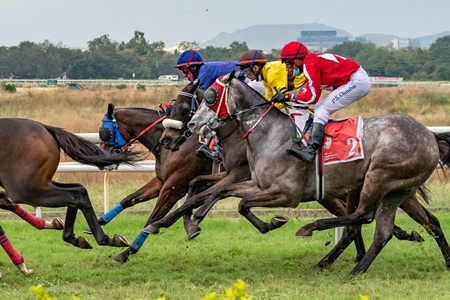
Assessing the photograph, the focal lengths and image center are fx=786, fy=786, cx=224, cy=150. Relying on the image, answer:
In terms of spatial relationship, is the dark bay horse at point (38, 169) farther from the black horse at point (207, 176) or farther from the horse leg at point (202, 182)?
the horse leg at point (202, 182)

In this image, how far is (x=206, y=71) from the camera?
7305 mm

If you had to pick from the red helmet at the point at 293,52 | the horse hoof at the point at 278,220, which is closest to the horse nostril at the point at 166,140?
the horse hoof at the point at 278,220

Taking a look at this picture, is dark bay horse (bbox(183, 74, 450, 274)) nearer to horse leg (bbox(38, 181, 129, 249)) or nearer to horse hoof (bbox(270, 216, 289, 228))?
horse hoof (bbox(270, 216, 289, 228))

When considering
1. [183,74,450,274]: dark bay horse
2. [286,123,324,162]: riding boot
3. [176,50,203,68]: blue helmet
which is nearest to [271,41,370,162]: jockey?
[286,123,324,162]: riding boot

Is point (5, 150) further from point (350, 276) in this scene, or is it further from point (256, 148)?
point (350, 276)

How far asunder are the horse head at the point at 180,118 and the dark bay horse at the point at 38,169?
0.87 m

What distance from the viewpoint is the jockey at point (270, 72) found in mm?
6891

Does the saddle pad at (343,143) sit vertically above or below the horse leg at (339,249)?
above

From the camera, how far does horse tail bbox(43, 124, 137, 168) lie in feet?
21.1

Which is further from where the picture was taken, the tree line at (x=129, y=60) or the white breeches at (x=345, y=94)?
the tree line at (x=129, y=60)

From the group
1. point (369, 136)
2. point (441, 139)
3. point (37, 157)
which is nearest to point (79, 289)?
point (37, 157)

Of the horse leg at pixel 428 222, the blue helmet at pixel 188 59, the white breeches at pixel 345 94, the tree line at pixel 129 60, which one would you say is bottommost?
the tree line at pixel 129 60

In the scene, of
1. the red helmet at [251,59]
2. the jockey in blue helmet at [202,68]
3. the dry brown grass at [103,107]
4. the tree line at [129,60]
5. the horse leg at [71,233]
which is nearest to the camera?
the horse leg at [71,233]

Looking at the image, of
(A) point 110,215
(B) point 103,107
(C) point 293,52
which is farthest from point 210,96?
(B) point 103,107
